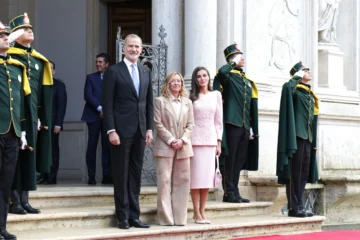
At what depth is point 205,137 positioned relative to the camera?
9281mm

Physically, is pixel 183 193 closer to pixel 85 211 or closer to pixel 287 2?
pixel 85 211

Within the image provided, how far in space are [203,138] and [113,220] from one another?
1381 mm

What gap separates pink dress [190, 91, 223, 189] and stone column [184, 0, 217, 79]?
1764mm

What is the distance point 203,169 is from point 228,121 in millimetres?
1187

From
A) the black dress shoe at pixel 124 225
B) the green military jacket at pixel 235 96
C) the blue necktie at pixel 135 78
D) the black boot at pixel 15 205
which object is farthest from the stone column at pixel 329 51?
the black boot at pixel 15 205

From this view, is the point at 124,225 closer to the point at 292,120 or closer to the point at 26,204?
the point at 26,204

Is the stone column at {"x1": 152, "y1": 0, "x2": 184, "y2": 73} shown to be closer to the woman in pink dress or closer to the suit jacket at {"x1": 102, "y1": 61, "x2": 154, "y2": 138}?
the woman in pink dress

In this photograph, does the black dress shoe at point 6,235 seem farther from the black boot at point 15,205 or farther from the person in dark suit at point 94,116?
the person in dark suit at point 94,116

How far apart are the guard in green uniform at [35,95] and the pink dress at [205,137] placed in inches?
63.5

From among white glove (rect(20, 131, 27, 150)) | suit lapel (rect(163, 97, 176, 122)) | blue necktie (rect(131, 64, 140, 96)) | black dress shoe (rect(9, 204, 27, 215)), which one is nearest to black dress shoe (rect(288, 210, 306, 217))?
suit lapel (rect(163, 97, 176, 122))

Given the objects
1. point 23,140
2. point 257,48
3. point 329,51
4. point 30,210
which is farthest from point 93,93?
point 329,51

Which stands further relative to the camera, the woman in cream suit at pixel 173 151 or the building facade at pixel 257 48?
the building facade at pixel 257 48

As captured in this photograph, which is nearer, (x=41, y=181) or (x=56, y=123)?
(x=41, y=181)

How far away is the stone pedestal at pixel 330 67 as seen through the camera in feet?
44.7
